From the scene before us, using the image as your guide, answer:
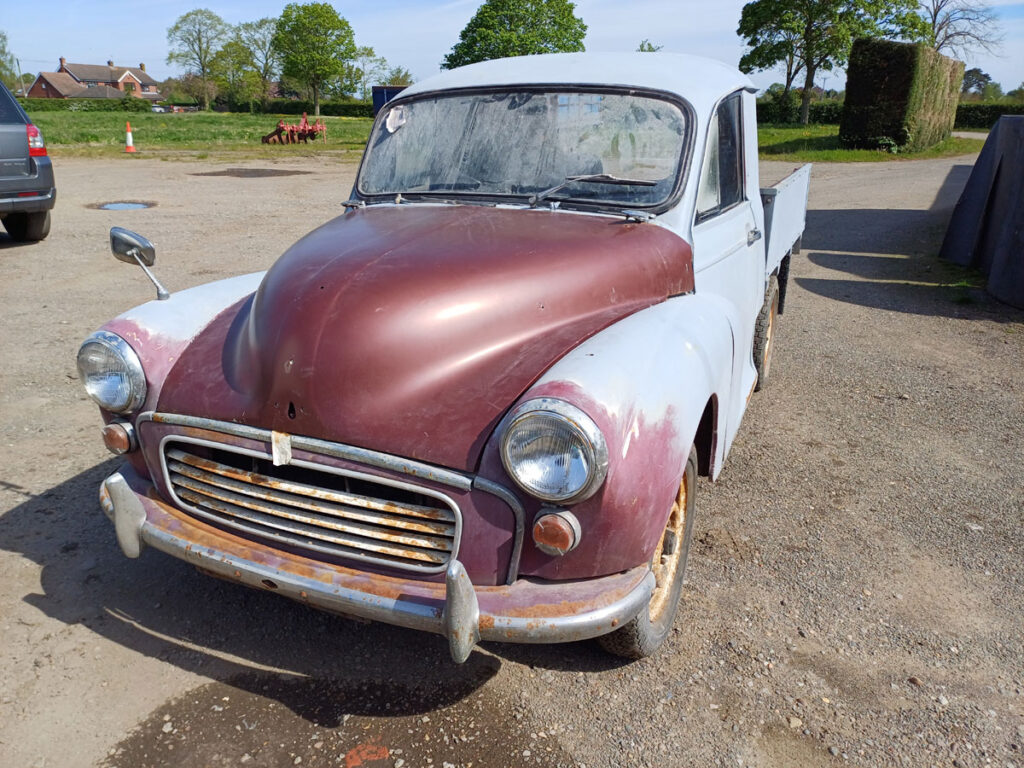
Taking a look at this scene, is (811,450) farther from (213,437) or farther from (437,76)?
(213,437)


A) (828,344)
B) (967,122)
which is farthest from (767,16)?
(828,344)

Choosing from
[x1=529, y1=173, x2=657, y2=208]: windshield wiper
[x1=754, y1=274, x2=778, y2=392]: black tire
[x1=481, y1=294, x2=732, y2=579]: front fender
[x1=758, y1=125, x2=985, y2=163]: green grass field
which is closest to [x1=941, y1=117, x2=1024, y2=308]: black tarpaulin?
[x1=754, y1=274, x2=778, y2=392]: black tire

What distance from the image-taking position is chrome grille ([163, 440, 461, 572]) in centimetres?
234

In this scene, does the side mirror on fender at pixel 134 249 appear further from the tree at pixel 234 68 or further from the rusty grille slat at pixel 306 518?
the tree at pixel 234 68

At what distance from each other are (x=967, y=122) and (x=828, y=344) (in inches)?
1525

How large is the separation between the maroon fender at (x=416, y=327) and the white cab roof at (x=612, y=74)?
2.79 ft

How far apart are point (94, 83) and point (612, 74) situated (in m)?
136

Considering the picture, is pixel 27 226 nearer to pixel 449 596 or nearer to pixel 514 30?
pixel 449 596

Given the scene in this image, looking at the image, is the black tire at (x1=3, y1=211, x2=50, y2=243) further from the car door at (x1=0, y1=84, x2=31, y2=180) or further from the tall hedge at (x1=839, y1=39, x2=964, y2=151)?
the tall hedge at (x1=839, y1=39, x2=964, y2=151)

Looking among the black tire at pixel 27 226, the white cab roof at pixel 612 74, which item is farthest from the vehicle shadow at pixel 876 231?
the black tire at pixel 27 226

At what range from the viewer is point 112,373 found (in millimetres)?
2824

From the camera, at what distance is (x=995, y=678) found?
276 cm

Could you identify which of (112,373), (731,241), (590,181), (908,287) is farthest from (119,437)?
(908,287)

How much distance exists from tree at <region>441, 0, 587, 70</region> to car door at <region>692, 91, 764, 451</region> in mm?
47385
